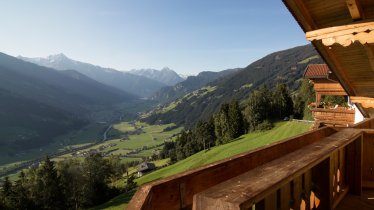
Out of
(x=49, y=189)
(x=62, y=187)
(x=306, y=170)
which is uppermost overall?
(x=306, y=170)

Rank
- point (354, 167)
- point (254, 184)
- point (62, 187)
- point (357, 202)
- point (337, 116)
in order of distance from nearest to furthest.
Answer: point (254, 184)
point (357, 202)
point (354, 167)
point (337, 116)
point (62, 187)

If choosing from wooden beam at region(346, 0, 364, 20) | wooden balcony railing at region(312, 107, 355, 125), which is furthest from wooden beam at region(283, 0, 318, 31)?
wooden balcony railing at region(312, 107, 355, 125)

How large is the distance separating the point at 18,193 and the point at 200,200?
62853mm

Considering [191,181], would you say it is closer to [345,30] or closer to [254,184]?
[254,184]

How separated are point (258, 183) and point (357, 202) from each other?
429 cm

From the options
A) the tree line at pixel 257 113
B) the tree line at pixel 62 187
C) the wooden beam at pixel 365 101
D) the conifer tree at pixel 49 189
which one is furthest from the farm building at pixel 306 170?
the tree line at pixel 257 113

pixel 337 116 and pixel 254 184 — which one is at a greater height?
pixel 254 184

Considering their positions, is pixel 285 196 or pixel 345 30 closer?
pixel 285 196

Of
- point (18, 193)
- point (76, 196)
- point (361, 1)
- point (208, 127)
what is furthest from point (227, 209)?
point (208, 127)

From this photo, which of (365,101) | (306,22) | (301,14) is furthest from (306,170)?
(365,101)

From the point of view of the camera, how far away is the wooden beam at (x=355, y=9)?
5227 mm

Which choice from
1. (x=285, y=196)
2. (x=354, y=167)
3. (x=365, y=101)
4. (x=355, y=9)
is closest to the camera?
(x=285, y=196)

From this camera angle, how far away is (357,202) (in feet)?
18.2

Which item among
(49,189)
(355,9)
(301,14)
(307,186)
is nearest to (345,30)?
(355,9)
